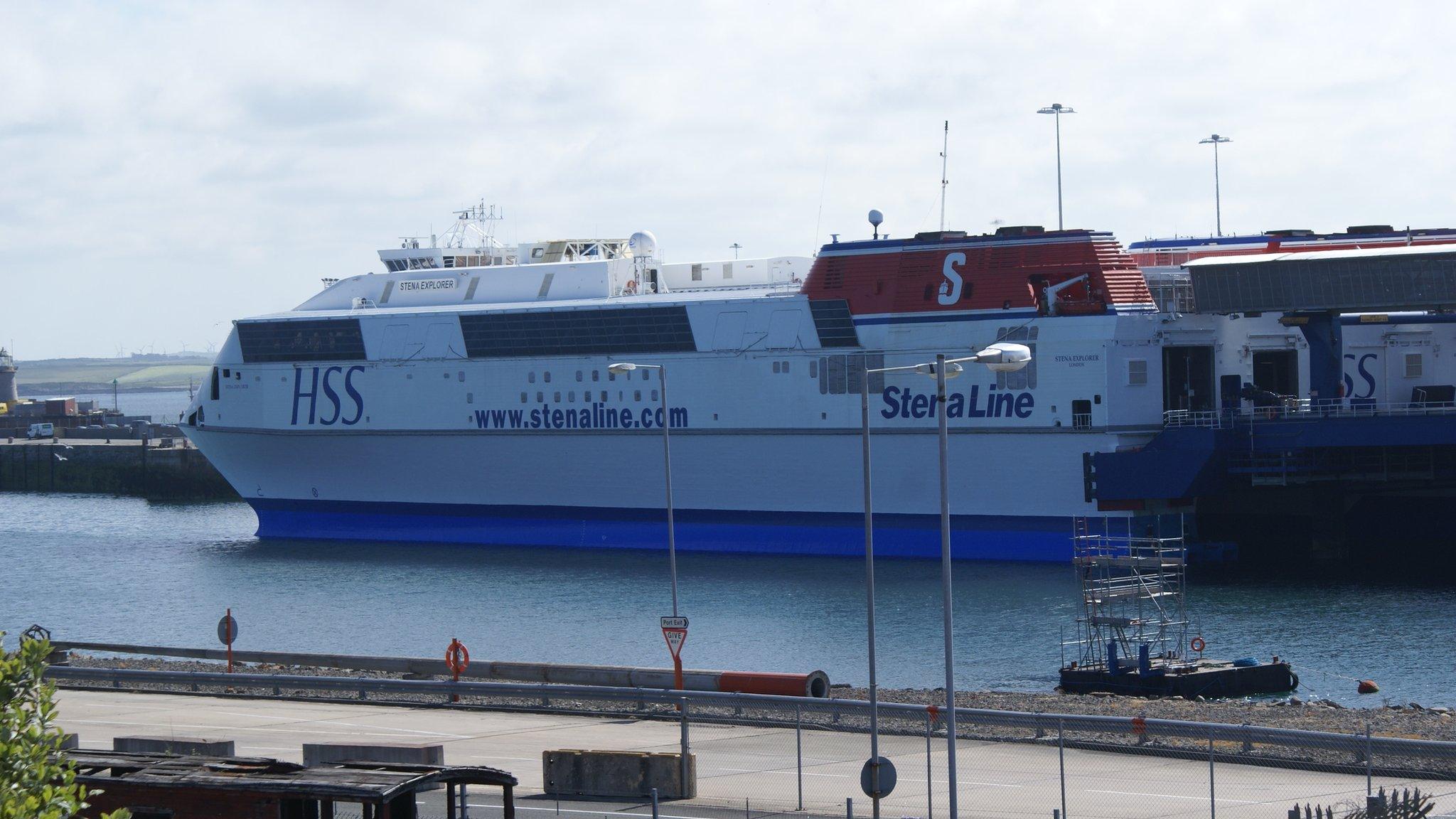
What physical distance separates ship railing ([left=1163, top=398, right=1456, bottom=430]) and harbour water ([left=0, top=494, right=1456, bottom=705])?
5574 mm

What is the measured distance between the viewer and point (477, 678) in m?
36.0

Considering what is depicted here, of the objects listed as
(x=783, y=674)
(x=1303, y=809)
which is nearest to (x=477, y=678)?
(x=783, y=674)

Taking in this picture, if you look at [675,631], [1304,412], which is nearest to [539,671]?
[675,631]

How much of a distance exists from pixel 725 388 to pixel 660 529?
19.0 feet

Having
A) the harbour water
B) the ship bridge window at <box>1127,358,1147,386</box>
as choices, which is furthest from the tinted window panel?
the ship bridge window at <box>1127,358,1147,386</box>

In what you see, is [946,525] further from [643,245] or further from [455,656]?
[643,245]

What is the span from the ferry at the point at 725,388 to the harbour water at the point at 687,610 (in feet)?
5.69

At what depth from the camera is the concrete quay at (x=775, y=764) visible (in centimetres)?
2109

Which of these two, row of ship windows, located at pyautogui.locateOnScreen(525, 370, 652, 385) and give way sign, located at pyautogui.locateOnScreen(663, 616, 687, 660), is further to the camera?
row of ship windows, located at pyautogui.locateOnScreen(525, 370, 652, 385)

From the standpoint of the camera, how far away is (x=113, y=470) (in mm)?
107188

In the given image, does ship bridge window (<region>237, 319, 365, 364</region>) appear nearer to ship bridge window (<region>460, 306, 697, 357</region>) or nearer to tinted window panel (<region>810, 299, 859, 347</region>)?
ship bridge window (<region>460, 306, 697, 357</region>)

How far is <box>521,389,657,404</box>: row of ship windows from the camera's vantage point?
61.1 m

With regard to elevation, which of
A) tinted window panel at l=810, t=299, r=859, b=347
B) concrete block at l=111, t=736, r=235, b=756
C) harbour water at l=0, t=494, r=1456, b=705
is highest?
tinted window panel at l=810, t=299, r=859, b=347

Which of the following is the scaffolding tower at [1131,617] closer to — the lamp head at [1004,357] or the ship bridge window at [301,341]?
the lamp head at [1004,357]
